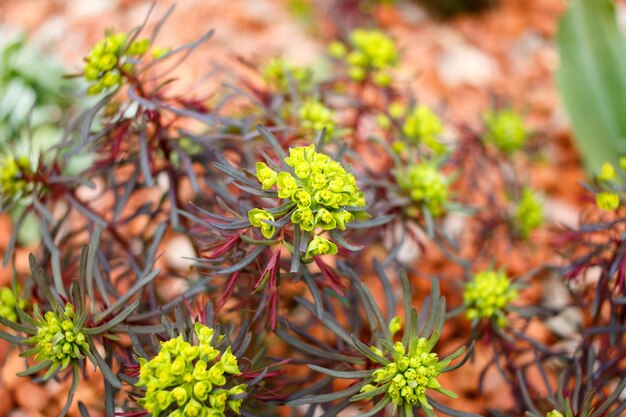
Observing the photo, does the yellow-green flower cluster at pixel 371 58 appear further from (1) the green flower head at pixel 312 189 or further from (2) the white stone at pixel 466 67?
(2) the white stone at pixel 466 67

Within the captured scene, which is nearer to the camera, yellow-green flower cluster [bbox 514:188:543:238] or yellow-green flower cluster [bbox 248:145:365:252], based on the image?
yellow-green flower cluster [bbox 248:145:365:252]

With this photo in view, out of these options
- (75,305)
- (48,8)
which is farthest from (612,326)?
(48,8)

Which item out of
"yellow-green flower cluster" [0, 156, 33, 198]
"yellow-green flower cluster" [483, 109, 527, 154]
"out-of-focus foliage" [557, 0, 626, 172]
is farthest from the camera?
"out-of-focus foliage" [557, 0, 626, 172]

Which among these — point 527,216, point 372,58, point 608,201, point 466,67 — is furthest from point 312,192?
point 466,67

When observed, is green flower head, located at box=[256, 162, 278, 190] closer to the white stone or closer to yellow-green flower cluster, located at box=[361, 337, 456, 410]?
yellow-green flower cluster, located at box=[361, 337, 456, 410]

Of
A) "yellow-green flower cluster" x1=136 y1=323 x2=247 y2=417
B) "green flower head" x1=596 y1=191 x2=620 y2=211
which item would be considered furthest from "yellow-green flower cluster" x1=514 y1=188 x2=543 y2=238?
"yellow-green flower cluster" x1=136 y1=323 x2=247 y2=417
